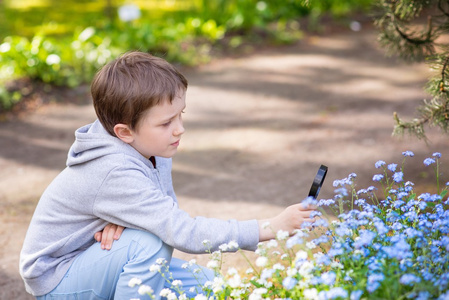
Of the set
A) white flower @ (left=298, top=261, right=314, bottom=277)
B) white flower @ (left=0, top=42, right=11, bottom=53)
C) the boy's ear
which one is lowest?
white flower @ (left=0, top=42, right=11, bottom=53)

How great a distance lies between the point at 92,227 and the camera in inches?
89.9

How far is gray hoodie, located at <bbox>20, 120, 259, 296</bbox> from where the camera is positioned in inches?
83.8

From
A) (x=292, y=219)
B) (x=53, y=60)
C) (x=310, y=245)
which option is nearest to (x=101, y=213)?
(x=292, y=219)

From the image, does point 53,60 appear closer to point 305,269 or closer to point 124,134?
point 124,134

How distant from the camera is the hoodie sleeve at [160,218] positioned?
2119 millimetres

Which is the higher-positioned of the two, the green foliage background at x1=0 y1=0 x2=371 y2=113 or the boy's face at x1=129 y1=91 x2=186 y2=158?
the boy's face at x1=129 y1=91 x2=186 y2=158

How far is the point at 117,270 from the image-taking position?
2201 mm

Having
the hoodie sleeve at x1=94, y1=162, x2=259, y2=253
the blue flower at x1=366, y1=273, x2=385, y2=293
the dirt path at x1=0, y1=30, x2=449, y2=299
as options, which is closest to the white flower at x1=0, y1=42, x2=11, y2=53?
the dirt path at x1=0, y1=30, x2=449, y2=299

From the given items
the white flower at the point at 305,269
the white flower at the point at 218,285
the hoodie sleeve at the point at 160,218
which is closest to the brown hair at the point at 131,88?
the hoodie sleeve at the point at 160,218

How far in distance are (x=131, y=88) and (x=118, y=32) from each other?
5094 mm

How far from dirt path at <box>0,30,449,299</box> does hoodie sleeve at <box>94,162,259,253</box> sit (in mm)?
878

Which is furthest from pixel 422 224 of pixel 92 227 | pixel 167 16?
pixel 167 16

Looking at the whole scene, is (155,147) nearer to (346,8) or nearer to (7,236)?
(7,236)

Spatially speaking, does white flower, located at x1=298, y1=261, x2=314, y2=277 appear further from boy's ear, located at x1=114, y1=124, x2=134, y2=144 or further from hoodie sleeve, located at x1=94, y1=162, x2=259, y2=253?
boy's ear, located at x1=114, y1=124, x2=134, y2=144
